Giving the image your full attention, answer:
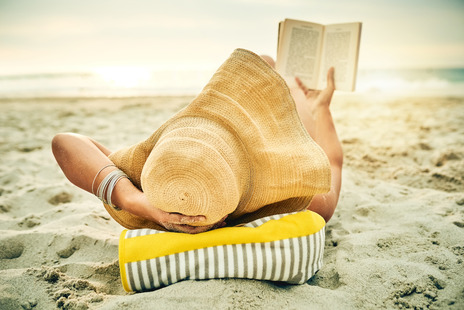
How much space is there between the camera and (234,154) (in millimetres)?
1286

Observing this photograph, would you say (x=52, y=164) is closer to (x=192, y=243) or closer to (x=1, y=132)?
(x=1, y=132)

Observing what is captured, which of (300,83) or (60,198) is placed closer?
(60,198)

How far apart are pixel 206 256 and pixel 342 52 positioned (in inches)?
74.6

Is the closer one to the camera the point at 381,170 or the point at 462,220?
the point at 462,220

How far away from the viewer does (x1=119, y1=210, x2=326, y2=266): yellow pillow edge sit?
1.32 metres

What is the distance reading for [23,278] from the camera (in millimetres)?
1450

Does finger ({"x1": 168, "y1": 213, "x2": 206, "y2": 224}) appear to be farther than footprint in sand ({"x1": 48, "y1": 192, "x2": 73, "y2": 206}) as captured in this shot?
No

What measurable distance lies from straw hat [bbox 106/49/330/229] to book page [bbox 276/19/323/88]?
1215mm

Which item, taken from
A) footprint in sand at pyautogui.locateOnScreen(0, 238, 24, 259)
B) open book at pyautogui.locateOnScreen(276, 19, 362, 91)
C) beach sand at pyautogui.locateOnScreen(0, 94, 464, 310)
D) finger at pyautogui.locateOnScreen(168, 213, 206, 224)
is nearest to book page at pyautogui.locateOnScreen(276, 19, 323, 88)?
open book at pyautogui.locateOnScreen(276, 19, 362, 91)

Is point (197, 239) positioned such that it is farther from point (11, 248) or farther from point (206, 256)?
point (11, 248)

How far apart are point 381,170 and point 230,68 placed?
2.19 meters

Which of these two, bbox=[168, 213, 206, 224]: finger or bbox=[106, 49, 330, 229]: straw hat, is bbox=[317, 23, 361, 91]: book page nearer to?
bbox=[106, 49, 330, 229]: straw hat

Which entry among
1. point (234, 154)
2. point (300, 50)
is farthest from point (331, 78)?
point (234, 154)

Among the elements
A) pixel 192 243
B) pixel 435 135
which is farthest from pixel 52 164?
pixel 435 135
